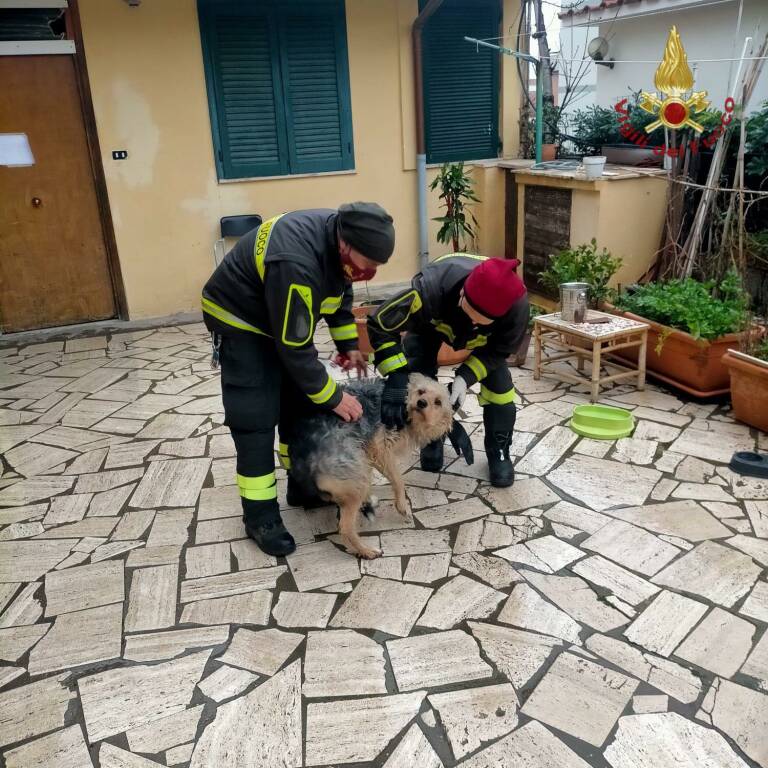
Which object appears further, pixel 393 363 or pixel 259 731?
pixel 393 363

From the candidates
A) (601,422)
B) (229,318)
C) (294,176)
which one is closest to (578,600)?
(601,422)

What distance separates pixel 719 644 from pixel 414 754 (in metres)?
1.40

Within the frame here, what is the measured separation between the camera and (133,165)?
746 centimetres

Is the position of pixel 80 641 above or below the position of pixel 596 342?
below

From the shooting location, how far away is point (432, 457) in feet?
14.2

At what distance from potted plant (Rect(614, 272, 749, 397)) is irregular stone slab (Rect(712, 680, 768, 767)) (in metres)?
2.84

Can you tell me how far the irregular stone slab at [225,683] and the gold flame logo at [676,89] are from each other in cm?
511

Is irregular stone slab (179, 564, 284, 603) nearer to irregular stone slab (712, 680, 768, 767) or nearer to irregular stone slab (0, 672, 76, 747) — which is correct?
irregular stone slab (0, 672, 76, 747)

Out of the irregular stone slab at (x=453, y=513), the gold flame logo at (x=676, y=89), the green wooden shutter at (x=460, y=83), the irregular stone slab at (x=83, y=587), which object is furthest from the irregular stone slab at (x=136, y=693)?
the green wooden shutter at (x=460, y=83)

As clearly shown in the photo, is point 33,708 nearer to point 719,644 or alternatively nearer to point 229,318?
point 229,318

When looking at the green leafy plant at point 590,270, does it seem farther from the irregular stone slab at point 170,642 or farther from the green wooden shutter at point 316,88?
the irregular stone slab at point 170,642

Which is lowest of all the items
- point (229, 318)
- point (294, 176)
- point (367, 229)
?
point (229, 318)

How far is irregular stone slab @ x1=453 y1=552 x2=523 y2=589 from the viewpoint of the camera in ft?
10.9

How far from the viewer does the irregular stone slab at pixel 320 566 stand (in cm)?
337
